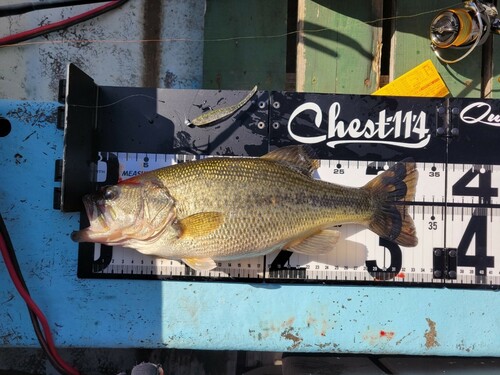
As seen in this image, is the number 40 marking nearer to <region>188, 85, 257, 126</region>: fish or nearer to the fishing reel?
the fishing reel

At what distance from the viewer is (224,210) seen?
2.22m

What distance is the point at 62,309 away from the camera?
2.46 metres

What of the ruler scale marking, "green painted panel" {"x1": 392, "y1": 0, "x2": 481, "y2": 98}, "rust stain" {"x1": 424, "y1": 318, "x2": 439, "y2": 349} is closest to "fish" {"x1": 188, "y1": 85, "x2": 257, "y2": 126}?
the ruler scale marking

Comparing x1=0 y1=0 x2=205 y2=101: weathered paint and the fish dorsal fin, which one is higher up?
x1=0 y1=0 x2=205 y2=101: weathered paint

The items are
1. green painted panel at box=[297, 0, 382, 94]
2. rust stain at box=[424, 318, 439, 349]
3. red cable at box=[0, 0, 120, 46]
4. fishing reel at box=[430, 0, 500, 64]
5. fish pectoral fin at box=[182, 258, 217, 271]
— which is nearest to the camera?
fish pectoral fin at box=[182, 258, 217, 271]

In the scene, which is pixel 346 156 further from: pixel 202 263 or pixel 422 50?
pixel 202 263

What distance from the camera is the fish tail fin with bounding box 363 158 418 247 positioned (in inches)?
93.7

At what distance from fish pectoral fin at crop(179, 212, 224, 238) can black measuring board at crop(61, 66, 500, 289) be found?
0.34 metres

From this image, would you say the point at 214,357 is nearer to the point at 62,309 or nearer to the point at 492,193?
the point at 62,309

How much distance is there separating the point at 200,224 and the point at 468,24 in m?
1.84

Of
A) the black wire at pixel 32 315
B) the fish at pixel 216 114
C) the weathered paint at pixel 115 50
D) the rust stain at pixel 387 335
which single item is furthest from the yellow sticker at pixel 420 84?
the black wire at pixel 32 315

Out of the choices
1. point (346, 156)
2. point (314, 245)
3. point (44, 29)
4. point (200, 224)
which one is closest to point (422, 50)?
point (346, 156)

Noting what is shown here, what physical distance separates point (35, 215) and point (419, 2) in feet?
8.30

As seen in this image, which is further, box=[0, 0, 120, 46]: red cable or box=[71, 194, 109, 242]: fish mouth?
box=[0, 0, 120, 46]: red cable
